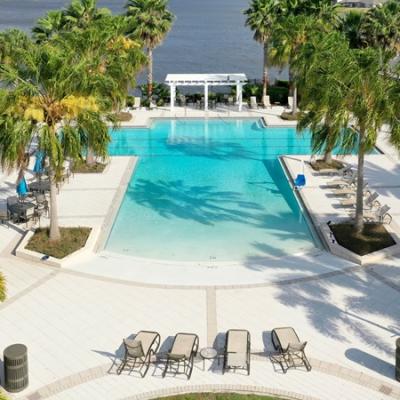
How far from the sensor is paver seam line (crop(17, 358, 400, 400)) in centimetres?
1362

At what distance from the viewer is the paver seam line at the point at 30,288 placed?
1763 cm

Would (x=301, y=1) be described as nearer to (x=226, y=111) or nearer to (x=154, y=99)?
(x=226, y=111)

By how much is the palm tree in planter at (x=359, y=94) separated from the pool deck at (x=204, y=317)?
14.6 ft

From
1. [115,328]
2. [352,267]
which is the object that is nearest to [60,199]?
[115,328]

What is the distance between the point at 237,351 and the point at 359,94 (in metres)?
9.58

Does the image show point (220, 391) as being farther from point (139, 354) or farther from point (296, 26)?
point (296, 26)

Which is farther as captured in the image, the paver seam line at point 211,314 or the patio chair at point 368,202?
the patio chair at point 368,202

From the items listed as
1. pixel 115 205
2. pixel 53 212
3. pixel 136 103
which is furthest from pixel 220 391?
pixel 136 103

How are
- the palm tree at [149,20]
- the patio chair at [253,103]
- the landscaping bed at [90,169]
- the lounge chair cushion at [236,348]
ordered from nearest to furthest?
1. the lounge chair cushion at [236,348]
2. the landscaping bed at [90,169]
3. the palm tree at [149,20]
4. the patio chair at [253,103]

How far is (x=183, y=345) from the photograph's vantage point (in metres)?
14.8

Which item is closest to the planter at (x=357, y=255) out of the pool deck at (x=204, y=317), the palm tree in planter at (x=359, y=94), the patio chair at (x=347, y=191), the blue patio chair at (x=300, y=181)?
the pool deck at (x=204, y=317)

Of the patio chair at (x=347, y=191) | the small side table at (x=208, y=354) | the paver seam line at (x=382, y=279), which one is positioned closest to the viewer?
the small side table at (x=208, y=354)

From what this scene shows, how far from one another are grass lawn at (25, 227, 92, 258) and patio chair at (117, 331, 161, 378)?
21.5 ft

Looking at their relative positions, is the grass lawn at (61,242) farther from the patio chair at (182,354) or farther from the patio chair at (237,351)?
the patio chair at (237,351)
